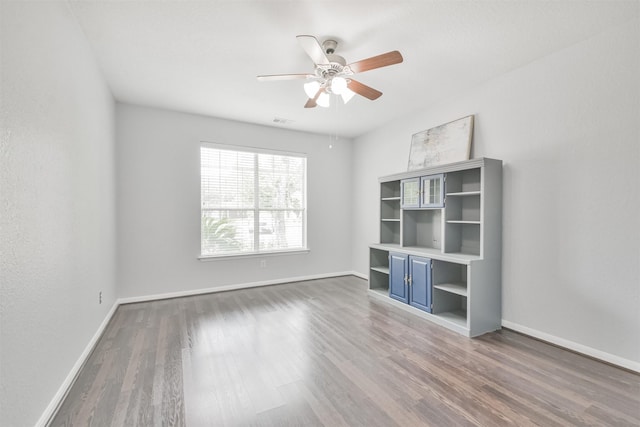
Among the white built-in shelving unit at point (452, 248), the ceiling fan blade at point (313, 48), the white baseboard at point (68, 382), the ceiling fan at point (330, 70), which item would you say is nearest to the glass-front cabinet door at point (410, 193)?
the white built-in shelving unit at point (452, 248)

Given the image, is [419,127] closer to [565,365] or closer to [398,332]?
[398,332]

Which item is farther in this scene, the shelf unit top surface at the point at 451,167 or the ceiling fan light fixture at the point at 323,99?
the shelf unit top surface at the point at 451,167

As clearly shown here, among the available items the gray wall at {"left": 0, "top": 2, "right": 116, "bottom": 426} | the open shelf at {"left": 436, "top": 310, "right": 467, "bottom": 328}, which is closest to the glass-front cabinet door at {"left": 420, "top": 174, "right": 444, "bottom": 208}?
the open shelf at {"left": 436, "top": 310, "right": 467, "bottom": 328}

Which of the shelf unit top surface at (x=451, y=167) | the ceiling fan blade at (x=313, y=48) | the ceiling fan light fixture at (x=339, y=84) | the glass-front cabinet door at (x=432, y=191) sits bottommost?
the glass-front cabinet door at (x=432, y=191)

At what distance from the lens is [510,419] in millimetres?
1754

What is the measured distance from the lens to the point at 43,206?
1722mm

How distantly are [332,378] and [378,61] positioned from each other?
251 centimetres

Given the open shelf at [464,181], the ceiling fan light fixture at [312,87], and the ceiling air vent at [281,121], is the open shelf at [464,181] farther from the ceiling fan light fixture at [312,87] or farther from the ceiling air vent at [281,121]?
the ceiling air vent at [281,121]

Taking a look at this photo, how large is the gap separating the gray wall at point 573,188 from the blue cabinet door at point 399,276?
1.11m

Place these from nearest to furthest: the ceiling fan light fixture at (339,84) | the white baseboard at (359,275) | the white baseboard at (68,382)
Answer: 1. the white baseboard at (68,382)
2. the ceiling fan light fixture at (339,84)
3. the white baseboard at (359,275)

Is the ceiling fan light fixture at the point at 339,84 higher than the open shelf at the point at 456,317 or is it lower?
higher

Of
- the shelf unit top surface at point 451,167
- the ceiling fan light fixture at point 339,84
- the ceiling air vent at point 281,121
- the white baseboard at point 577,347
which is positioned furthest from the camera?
the ceiling air vent at point 281,121

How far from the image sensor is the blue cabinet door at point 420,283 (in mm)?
3469

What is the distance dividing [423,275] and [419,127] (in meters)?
2.21
